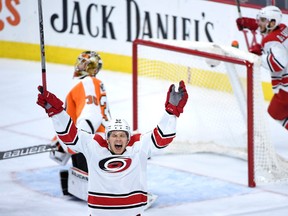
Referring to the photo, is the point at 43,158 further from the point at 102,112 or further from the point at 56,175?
the point at 102,112

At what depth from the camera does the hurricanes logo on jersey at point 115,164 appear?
455cm

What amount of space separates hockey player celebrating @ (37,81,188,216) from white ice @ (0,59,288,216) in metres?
1.29

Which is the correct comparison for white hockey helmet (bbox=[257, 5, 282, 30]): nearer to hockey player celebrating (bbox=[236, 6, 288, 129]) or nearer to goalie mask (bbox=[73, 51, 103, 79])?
hockey player celebrating (bbox=[236, 6, 288, 129])

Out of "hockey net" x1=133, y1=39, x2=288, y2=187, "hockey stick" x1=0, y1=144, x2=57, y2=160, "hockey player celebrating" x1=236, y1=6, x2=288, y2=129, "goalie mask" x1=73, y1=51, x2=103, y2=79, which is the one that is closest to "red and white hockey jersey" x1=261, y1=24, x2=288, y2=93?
"hockey player celebrating" x1=236, y1=6, x2=288, y2=129

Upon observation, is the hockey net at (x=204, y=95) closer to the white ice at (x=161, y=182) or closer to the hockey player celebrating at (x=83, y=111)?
the white ice at (x=161, y=182)

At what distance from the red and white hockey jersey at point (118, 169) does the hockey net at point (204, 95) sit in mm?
2002

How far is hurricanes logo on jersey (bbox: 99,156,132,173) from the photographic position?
4.55 meters

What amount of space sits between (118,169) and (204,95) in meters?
2.64

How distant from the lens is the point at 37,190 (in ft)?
20.9

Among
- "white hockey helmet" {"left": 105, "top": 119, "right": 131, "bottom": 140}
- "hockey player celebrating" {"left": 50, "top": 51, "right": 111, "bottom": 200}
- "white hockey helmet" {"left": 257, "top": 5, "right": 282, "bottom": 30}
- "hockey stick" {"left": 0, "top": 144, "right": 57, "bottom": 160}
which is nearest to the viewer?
"white hockey helmet" {"left": 105, "top": 119, "right": 131, "bottom": 140}

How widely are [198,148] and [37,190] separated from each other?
4.76 ft

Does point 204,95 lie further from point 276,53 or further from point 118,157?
point 118,157

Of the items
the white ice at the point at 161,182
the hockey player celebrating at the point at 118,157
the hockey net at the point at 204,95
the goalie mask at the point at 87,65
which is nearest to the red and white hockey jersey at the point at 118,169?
the hockey player celebrating at the point at 118,157

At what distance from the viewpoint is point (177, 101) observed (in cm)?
457
